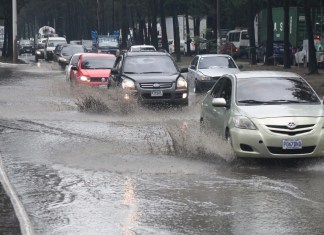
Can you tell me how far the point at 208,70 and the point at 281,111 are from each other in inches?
660

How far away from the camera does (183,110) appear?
68.9 ft

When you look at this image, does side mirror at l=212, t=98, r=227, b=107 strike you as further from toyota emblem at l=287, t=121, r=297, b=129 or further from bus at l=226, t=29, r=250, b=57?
bus at l=226, t=29, r=250, b=57

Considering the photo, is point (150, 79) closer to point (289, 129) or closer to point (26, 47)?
point (289, 129)

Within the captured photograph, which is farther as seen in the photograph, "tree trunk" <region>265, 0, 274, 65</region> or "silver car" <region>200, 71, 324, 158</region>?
"tree trunk" <region>265, 0, 274, 65</region>

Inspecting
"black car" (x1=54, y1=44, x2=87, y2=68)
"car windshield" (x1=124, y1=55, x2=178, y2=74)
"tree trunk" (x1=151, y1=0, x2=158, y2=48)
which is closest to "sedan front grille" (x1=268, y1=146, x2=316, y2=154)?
"car windshield" (x1=124, y1=55, x2=178, y2=74)

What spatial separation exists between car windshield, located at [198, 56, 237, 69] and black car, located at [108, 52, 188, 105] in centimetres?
702

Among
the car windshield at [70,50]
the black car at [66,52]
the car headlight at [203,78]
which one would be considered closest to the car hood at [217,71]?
the car headlight at [203,78]

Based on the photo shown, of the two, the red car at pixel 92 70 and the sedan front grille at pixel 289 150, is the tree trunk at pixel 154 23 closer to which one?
the red car at pixel 92 70

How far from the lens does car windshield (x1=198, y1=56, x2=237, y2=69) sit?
29.2 m

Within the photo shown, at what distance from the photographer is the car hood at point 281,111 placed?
1180cm

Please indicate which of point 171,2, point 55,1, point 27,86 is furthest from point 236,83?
point 55,1

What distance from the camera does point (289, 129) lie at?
11578 mm

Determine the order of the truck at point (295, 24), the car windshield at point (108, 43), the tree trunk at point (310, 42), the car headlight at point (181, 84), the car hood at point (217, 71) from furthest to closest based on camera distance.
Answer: the car windshield at point (108, 43) → the truck at point (295, 24) → the tree trunk at point (310, 42) → the car hood at point (217, 71) → the car headlight at point (181, 84)

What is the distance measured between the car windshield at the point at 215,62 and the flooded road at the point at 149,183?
11364mm
